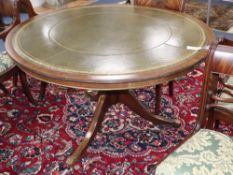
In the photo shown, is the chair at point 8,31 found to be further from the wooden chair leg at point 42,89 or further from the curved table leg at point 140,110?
the curved table leg at point 140,110

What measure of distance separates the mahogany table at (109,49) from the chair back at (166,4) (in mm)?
162

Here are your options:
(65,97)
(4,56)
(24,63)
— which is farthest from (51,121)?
(24,63)

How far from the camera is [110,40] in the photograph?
1376 mm

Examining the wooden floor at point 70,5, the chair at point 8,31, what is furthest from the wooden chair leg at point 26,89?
the wooden floor at point 70,5

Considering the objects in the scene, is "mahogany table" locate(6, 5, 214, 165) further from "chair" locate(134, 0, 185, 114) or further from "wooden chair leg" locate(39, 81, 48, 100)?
"wooden chair leg" locate(39, 81, 48, 100)

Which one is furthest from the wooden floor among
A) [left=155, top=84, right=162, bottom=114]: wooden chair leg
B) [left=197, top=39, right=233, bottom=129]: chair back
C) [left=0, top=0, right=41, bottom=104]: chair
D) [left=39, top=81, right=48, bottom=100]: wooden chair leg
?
[left=197, top=39, right=233, bottom=129]: chair back

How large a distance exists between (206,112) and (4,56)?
1245 mm

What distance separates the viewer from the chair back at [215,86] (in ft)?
3.33

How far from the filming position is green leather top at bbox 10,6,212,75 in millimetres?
1165

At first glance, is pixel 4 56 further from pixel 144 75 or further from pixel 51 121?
pixel 144 75

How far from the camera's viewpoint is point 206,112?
1149mm

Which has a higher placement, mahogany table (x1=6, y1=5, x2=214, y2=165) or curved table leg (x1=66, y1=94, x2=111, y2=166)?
mahogany table (x1=6, y1=5, x2=214, y2=165)

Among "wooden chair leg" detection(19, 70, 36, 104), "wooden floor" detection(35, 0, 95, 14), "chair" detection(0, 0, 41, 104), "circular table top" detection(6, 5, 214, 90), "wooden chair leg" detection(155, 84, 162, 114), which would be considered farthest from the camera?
"wooden floor" detection(35, 0, 95, 14)

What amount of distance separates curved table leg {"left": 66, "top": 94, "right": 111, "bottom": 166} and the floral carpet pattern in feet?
0.16
